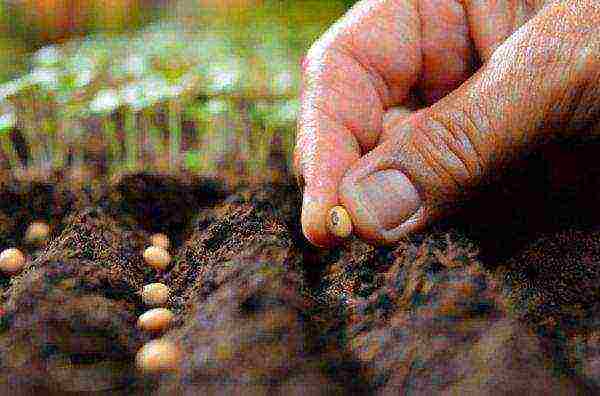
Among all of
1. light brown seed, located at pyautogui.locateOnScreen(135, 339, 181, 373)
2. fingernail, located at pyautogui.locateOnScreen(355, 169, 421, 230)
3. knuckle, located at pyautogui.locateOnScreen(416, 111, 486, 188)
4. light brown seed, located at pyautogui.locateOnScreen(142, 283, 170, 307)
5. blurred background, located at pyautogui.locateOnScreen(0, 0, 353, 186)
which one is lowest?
blurred background, located at pyautogui.locateOnScreen(0, 0, 353, 186)

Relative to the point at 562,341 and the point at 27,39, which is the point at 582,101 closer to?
the point at 562,341

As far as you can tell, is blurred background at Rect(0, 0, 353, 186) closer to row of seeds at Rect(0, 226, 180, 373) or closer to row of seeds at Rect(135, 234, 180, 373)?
row of seeds at Rect(0, 226, 180, 373)

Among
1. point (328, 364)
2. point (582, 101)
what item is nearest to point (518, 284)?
point (582, 101)

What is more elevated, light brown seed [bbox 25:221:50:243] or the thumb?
the thumb

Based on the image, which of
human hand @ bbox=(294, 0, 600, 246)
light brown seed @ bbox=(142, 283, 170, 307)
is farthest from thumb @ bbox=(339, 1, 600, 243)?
light brown seed @ bbox=(142, 283, 170, 307)

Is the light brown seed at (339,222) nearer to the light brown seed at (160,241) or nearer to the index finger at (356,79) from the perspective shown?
the index finger at (356,79)
